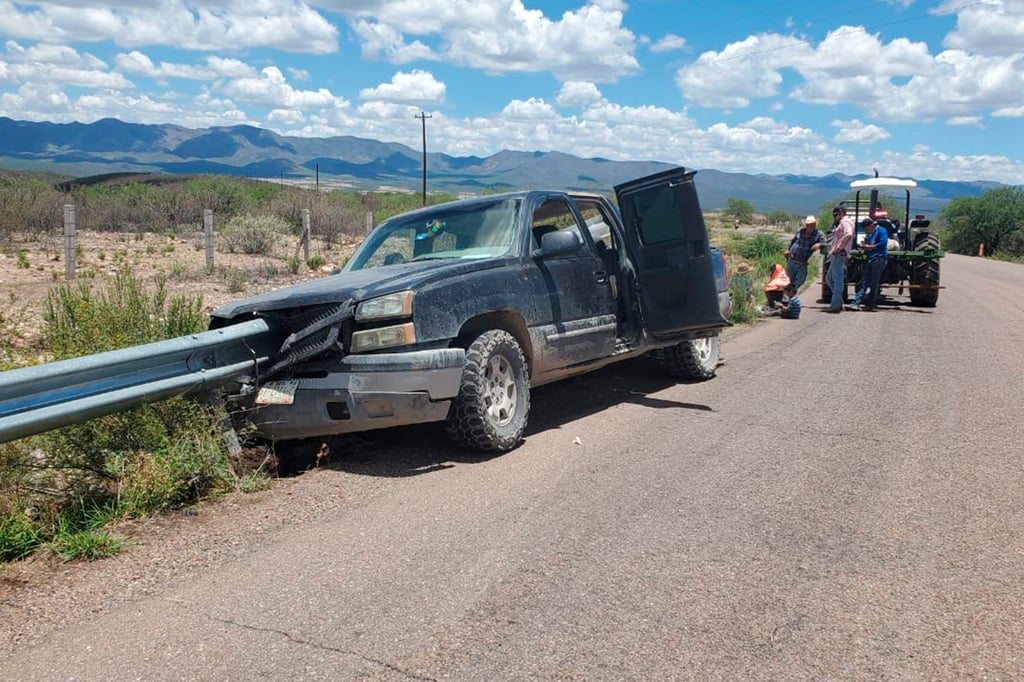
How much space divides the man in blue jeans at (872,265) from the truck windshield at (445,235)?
1137 centimetres

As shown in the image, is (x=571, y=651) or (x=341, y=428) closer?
(x=571, y=651)

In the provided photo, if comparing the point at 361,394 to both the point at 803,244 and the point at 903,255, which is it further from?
the point at 903,255

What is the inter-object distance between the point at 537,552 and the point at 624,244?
4402 mm

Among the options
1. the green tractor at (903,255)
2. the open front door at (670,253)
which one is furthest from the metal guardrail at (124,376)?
the green tractor at (903,255)

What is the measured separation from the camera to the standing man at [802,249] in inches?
622

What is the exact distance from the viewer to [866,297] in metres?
17.0

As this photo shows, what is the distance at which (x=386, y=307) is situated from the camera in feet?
18.7

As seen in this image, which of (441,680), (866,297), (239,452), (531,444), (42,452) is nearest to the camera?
(441,680)

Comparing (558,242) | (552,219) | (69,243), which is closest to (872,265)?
(552,219)

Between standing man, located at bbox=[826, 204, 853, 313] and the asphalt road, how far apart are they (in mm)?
9187

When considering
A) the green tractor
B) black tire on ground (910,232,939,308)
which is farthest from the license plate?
black tire on ground (910,232,939,308)

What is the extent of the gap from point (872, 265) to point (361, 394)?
1351 cm

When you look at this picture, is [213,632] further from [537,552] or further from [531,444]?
[531,444]

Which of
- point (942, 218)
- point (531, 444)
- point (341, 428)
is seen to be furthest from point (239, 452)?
point (942, 218)
